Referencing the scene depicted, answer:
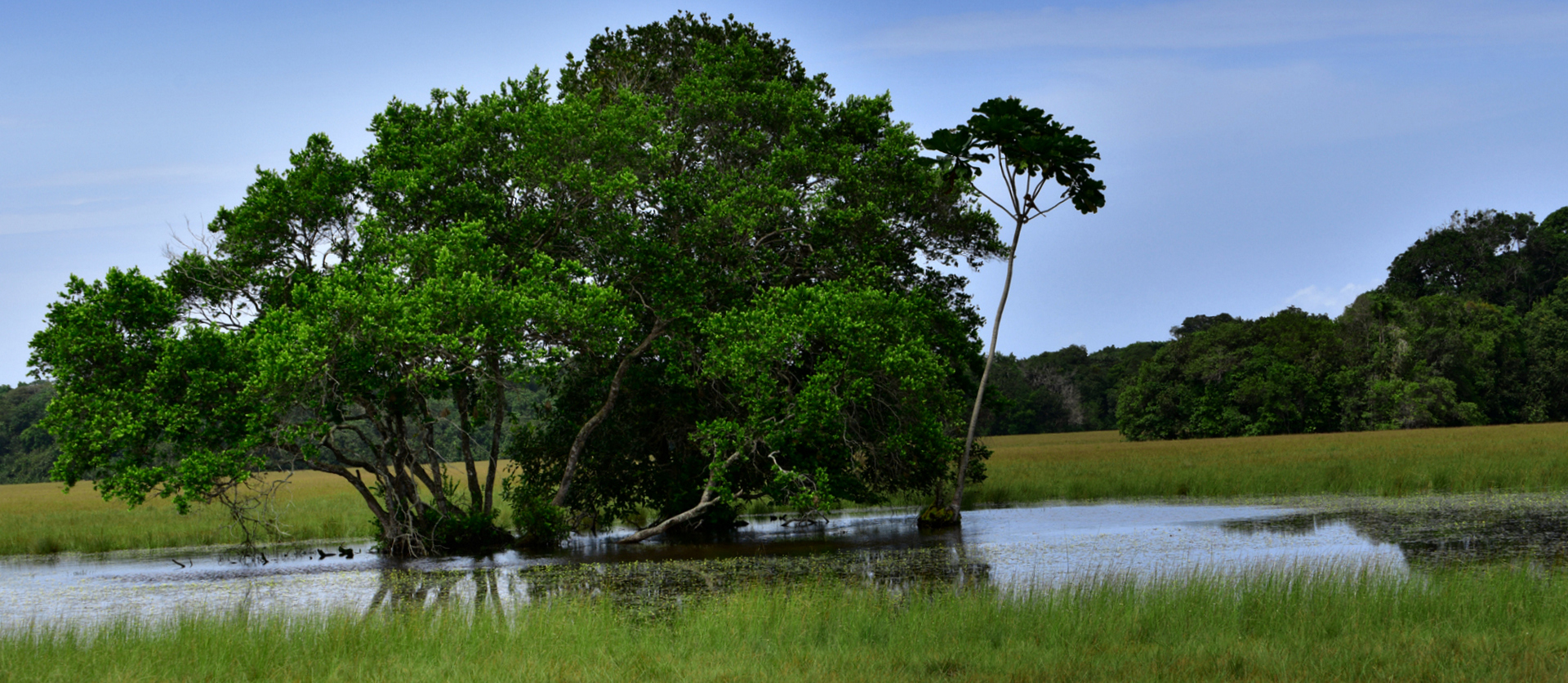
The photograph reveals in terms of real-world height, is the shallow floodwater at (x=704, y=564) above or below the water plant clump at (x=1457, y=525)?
above

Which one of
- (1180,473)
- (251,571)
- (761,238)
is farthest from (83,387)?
(1180,473)

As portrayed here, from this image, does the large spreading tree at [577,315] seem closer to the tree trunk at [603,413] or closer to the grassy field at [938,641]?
the tree trunk at [603,413]

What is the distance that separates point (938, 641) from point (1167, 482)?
25.1 m

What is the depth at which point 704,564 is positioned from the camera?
65.9 ft

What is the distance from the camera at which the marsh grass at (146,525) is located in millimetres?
28172

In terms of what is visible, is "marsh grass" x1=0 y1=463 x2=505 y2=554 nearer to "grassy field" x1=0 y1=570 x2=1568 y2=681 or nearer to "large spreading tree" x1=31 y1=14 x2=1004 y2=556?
"large spreading tree" x1=31 y1=14 x2=1004 y2=556

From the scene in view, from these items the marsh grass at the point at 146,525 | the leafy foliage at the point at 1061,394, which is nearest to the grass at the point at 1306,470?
the marsh grass at the point at 146,525

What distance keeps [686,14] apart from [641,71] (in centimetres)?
261

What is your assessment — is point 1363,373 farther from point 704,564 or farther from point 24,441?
point 24,441

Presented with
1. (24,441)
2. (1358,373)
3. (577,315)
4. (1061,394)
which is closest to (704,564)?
(577,315)

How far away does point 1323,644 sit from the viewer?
9.12 metres

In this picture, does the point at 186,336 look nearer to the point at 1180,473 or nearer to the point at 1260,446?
the point at 1180,473

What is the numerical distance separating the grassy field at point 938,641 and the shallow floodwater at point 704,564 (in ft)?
4.60

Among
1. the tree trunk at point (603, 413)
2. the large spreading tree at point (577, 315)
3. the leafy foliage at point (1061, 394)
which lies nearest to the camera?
the large spreading tree at point (577, 315)
